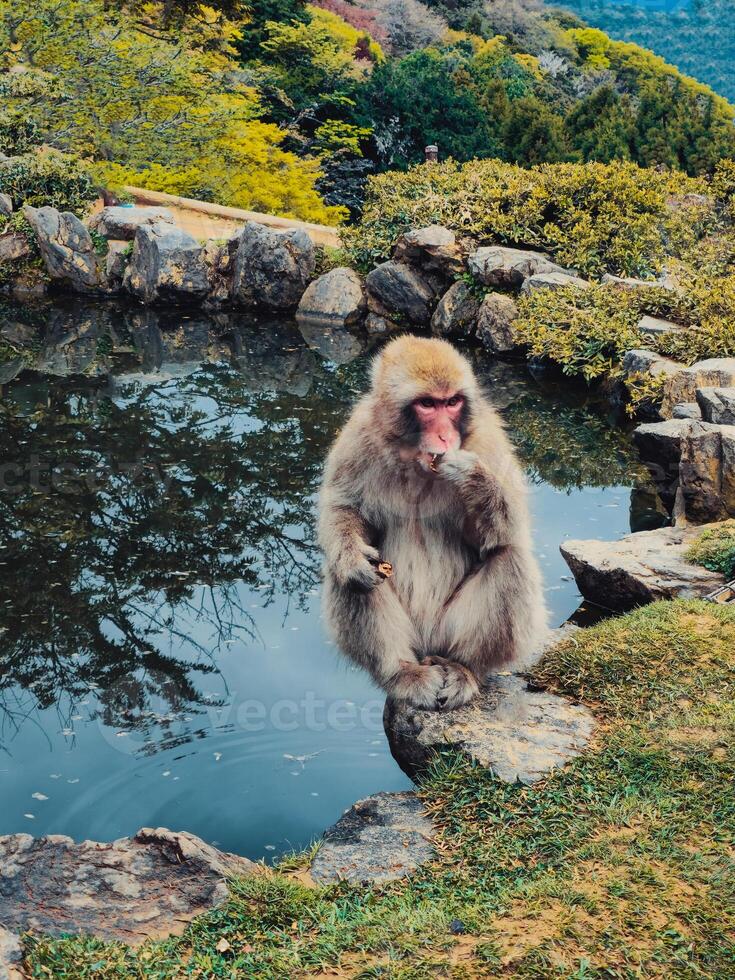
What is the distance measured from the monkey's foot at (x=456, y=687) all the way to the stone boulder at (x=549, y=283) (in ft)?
25.0

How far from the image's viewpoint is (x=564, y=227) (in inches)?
485

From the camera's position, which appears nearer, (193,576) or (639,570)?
(639,570)

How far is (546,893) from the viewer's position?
2873 mm

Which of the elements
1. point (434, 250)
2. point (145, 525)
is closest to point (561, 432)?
point (434, 250)

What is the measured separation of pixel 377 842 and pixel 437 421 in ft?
4.83

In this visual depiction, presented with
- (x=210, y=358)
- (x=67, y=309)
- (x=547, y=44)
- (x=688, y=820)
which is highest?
(x=547, y=44)

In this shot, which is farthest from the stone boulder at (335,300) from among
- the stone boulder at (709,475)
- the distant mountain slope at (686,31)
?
the distant mountain slope at (686,31)

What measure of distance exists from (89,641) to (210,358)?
595 centimetres

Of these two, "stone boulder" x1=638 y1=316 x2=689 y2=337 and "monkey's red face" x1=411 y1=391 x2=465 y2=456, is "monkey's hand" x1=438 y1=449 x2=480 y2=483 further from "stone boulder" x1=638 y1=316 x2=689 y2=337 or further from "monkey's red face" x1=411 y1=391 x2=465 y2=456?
"stone boulder" x1=638 y1=316 x2=689 y2=337

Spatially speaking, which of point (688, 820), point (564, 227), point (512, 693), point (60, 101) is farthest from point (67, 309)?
point (688, 820)

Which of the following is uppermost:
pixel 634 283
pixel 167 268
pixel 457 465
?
pixel 167 268

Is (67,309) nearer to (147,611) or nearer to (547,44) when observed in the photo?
(147,611)

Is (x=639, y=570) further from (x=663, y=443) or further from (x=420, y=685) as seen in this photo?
(x=420, y=685)

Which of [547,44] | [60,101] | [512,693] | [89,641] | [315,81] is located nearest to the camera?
[512,693]
